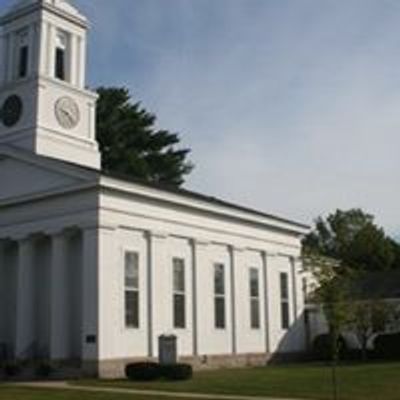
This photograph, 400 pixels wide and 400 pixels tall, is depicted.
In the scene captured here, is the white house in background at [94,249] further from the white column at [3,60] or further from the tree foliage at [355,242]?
the tree foliage at [355,242]

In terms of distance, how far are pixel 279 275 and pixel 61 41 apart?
19104mm

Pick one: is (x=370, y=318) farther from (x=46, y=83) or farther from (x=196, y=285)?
(x=46, y=83)

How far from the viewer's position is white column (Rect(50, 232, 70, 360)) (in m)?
39.7

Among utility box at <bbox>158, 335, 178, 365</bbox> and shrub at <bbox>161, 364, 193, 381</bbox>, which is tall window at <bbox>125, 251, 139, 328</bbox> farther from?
shrub at <bbox>161, 364, 193, 381</bbox>

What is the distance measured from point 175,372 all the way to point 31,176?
13.6m

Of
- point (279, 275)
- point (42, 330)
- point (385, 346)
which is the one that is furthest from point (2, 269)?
point (385, 346)

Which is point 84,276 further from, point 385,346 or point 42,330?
point 385,346

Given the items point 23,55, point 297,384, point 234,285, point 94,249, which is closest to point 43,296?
point 94,249

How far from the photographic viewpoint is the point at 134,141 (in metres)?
81.6

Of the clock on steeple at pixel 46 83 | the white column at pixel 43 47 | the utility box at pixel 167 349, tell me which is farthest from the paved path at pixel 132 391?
the white column at pixel 43 47

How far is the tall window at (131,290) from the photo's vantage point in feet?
132

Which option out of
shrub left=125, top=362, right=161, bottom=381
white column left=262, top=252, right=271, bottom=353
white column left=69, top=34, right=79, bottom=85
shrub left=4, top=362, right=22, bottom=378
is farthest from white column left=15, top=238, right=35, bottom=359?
white column left=262, top=252, right=271, bottom=353

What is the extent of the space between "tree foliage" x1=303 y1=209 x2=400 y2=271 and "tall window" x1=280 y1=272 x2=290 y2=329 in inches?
1278

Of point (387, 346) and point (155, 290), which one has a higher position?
point (155, 290)
